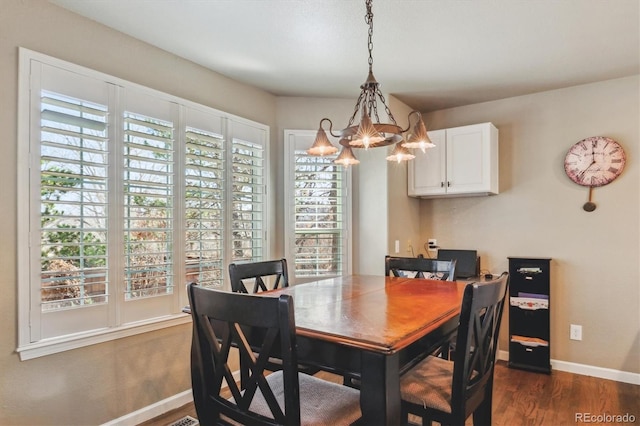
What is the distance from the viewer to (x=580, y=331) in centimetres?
328

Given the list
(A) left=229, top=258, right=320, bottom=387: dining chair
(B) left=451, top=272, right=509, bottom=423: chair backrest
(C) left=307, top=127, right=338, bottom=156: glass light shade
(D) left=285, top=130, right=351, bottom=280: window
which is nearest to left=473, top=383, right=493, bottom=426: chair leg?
(B) left=451, top=272, right=509, bottom=423: chair backrest

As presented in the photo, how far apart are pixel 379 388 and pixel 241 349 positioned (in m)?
0.48

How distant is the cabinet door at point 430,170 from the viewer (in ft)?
12.0

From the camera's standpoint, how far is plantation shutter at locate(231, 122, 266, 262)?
3111 millimetres

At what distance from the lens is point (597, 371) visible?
10.5 ft

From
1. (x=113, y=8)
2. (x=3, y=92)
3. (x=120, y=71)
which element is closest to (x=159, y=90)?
(x=120, y=71)

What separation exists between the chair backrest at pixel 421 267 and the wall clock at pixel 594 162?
5.16ft

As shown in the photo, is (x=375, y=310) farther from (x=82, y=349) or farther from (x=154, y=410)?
(x=154, y=410)

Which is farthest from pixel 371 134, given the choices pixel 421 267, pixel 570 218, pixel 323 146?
pixel 570 218

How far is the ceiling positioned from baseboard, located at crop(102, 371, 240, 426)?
2385mm

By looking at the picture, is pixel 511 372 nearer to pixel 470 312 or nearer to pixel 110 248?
pixel 470 312

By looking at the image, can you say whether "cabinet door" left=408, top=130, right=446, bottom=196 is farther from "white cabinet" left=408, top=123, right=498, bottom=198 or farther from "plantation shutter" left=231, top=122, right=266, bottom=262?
"plantation shutter" left=231, top=122, right=266, bottom=262

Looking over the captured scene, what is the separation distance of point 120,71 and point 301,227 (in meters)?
1.85

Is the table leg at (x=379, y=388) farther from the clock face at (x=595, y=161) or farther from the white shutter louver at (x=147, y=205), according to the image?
the clock face at (x=595, y=161)
